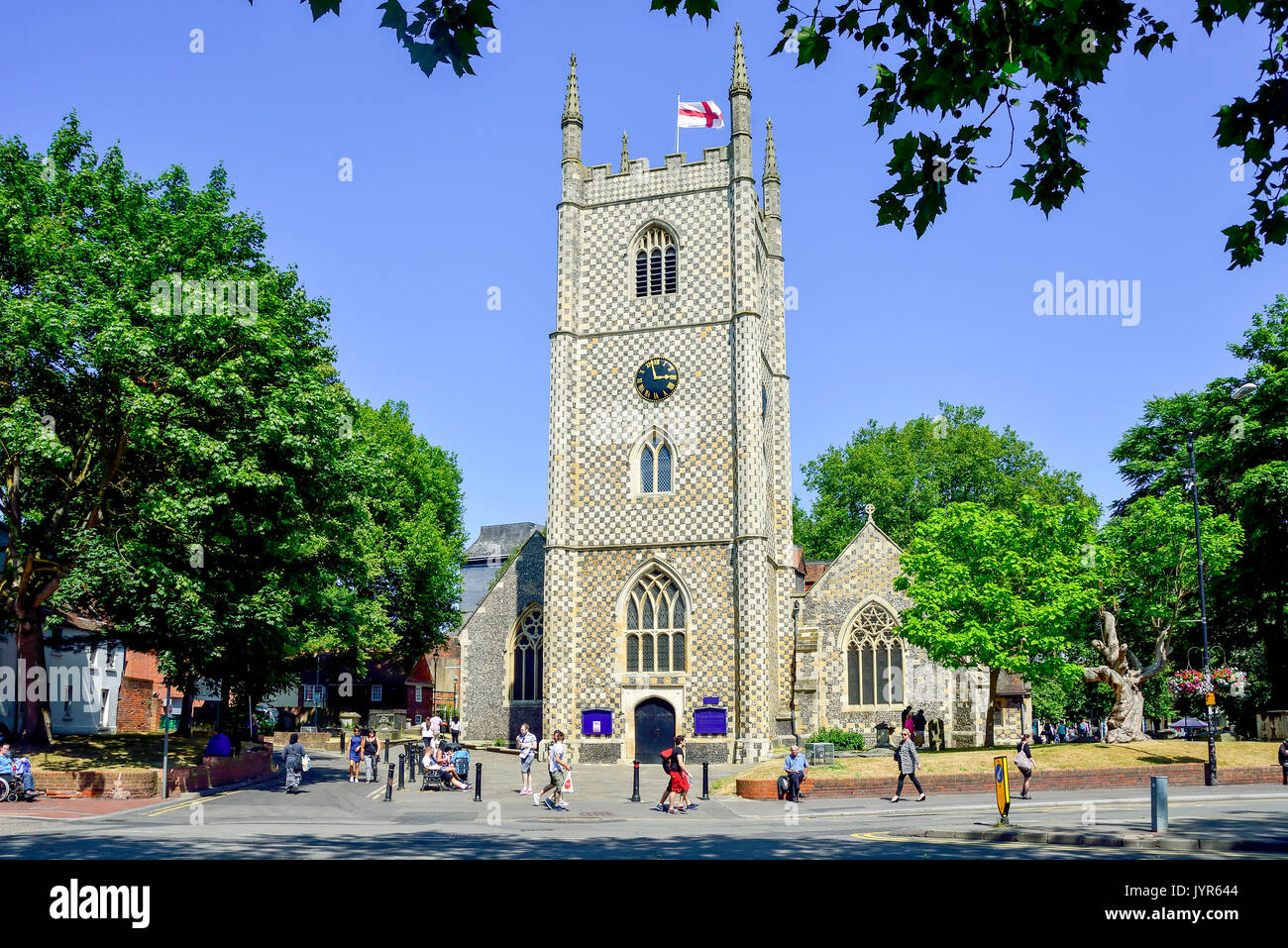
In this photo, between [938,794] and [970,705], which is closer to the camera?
[938,794]

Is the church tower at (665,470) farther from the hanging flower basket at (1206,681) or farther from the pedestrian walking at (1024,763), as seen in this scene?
the pedestrian walking at (1024,763)

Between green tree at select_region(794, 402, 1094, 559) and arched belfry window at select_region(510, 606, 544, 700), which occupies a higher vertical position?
green tree at select_region(794, 402, 1094, 559)

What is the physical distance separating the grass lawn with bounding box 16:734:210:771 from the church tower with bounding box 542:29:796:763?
14757 millimetres

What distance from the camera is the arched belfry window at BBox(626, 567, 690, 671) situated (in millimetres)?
40375

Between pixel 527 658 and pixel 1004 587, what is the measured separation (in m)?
22.1

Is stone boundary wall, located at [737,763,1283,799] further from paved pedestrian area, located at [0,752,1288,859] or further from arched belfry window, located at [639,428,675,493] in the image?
arched belfry window, located at [639,428,675,493]

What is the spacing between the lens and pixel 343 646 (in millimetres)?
43844

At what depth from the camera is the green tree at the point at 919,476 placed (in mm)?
63688

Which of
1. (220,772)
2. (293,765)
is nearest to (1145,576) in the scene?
Answer: (293,765)

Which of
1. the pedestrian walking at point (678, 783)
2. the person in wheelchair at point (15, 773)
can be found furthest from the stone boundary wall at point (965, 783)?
the person in wheelchair at point (15, 773)

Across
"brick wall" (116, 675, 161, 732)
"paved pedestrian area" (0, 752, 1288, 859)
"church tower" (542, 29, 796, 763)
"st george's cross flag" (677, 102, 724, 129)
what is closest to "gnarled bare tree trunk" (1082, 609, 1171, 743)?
"paved pedestrian area" (0, 752, 1288, 859)
